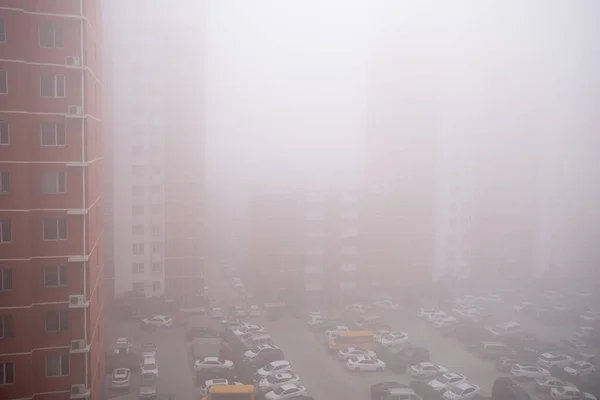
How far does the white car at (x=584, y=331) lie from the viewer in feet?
19.9

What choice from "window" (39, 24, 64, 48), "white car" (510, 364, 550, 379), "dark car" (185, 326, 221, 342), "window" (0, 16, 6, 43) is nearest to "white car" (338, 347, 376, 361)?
"white car" (510, 364, 550, 379)

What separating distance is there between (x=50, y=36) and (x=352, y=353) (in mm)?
3537

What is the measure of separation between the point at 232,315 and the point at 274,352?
1.57 meters

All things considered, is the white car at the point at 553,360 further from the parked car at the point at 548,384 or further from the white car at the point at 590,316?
the white car at the point at 590,316

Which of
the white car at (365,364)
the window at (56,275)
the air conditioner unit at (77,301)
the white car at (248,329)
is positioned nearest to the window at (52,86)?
the window at (56,275)

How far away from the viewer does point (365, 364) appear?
197 inches

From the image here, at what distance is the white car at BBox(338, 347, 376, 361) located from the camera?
519 centimetres

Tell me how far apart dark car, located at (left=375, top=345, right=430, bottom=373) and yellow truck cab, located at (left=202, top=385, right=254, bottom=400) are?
139 centimetres

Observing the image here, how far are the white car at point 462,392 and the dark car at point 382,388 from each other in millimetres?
325

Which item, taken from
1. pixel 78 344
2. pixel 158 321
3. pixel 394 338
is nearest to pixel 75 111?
pixel 78 344

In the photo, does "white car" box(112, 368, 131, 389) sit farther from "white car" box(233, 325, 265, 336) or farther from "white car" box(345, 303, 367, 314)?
"white car" box(345, 303, 367, 314)

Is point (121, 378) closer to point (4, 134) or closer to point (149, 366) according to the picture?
point (149, 366)

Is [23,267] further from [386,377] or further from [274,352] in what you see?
[386,377]

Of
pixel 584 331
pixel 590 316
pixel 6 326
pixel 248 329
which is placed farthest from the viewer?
pixel 590 316
